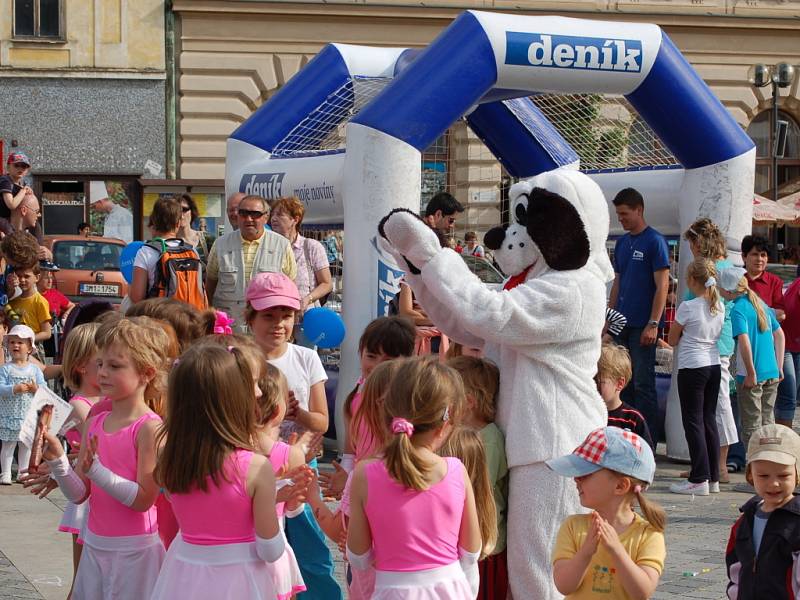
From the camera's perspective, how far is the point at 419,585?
3840 millimetres

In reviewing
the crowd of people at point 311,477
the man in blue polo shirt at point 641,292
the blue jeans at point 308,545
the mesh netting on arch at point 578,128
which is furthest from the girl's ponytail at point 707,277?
the blue jeans at point 308,545

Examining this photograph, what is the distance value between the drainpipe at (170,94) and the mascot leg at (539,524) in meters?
21.5

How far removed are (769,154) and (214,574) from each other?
25870 millimetres

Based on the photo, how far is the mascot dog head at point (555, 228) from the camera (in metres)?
4.75

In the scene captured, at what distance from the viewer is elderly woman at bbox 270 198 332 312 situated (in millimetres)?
8992

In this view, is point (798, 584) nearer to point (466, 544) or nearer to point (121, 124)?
point (466, 544)

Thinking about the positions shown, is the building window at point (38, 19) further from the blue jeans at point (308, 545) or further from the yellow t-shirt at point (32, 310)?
the blue jeans at point (308, 545)

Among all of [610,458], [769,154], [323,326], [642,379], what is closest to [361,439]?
[610,458]

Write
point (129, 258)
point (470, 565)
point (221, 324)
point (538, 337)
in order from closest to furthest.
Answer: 1. point (470, 565)
2. point (538, 337)
3. point (221, 324)
4. point (129, 258)

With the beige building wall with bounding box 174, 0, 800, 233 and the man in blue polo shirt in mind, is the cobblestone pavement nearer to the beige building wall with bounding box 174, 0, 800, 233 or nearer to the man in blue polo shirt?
the man in blue polo shirt

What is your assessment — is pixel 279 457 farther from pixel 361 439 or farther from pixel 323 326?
pixel 323 326

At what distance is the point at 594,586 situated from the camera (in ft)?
12.9

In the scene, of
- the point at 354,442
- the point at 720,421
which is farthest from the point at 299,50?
the point at 354,442

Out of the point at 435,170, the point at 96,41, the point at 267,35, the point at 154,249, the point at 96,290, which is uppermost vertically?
the point at 267,35
